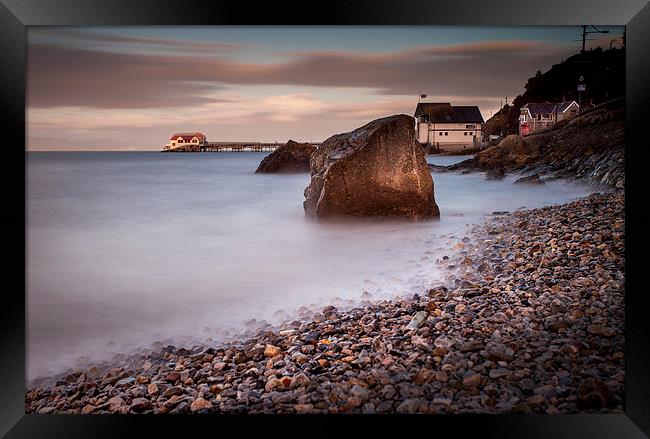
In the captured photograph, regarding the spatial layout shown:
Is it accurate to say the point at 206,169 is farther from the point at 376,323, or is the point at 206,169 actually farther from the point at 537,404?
the point at 537,404

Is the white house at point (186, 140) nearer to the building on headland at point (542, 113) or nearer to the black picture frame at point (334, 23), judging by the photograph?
the black picture frame at point (334, 23)

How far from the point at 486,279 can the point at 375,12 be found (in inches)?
60.2

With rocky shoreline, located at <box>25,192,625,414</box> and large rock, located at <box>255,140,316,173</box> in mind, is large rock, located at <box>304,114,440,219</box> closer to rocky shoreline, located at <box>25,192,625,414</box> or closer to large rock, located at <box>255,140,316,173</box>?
large rock, located at <box>255,140,316,173</box>

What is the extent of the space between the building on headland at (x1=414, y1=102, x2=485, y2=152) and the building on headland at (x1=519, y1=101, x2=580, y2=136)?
231mm

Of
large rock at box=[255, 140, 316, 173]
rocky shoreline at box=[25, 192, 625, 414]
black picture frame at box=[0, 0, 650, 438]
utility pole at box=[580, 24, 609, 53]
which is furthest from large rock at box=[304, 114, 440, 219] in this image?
utility pole at box=[580, 24, 609, 53]

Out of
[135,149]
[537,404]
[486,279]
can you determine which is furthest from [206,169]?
[537,404]

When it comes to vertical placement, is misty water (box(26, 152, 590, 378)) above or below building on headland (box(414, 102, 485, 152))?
below

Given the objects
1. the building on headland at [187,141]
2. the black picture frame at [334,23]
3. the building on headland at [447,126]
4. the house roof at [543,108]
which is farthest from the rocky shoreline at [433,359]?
the building on headland at [187,141]

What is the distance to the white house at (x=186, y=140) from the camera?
3219 mm

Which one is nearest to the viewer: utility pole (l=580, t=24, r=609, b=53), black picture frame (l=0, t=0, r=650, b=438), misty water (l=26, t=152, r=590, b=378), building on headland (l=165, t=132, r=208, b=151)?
black picture frame (l=0, t=0, r=650, b=438)

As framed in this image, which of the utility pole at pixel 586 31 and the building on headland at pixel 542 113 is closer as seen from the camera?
the utility pole at pixel 586 31

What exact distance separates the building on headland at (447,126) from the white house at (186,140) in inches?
47.1

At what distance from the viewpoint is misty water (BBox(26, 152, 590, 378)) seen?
305cm

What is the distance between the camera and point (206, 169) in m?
3.32
